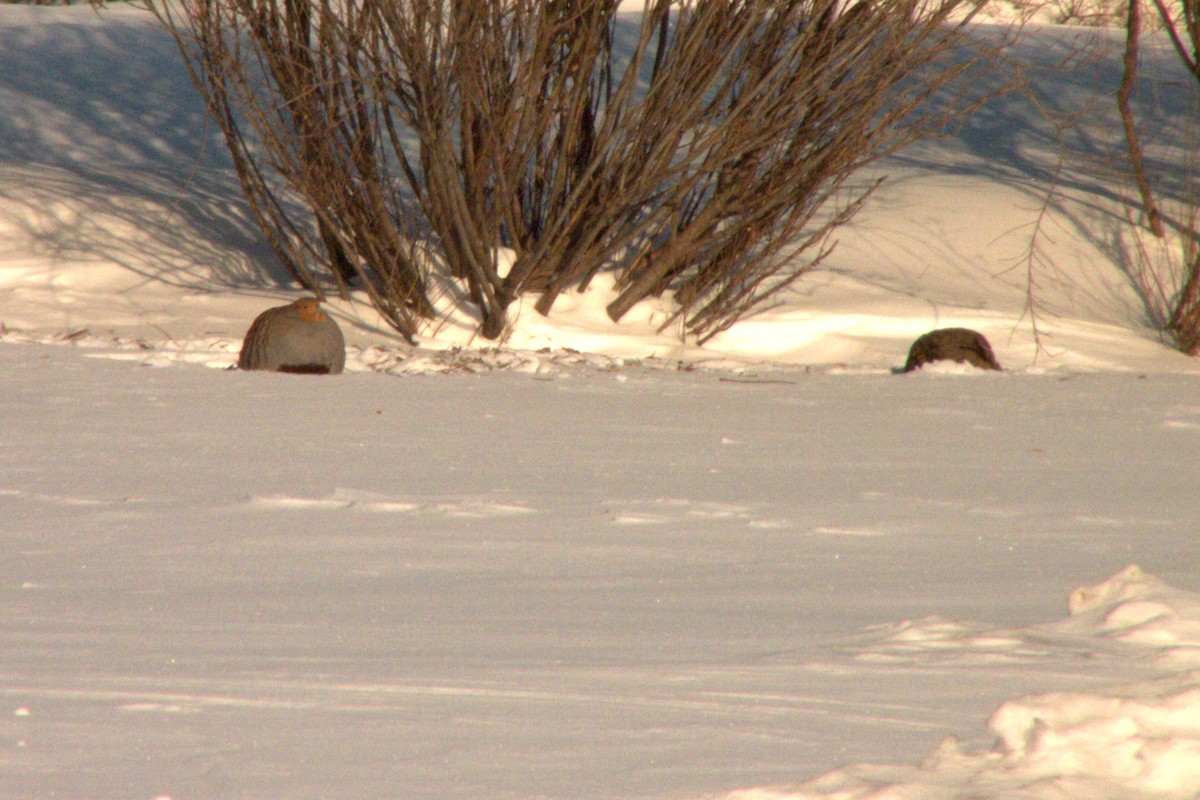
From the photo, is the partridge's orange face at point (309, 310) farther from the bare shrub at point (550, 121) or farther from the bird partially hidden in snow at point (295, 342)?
the bare shrub at point (550, 121)

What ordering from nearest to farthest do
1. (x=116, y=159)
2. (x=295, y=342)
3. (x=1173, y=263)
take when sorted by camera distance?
(x=295, y=342) < (x=1173, y=263) < (x=116, y=159)

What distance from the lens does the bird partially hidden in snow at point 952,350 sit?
6.91 metres

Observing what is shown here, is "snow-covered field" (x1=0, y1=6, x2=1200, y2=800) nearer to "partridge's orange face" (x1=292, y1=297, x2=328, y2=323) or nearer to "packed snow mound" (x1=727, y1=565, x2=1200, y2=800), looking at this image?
"packed snow mound" (x1=727, y1=565, x2=1200, y2=800)

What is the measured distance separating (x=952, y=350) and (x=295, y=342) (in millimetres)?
3181

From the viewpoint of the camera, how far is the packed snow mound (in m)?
1.37

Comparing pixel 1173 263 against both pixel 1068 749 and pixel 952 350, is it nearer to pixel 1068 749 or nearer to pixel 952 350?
pixel 952 350

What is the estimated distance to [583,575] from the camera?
2527 mm

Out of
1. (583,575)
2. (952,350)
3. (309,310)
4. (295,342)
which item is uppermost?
(952,350)

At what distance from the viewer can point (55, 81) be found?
45.8 ft

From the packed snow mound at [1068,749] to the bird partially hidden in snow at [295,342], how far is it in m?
4.30

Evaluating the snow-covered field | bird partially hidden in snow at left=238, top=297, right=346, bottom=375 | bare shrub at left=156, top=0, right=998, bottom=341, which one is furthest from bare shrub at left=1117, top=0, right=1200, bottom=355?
bird partially hidden in snow at left=238, top=297, right=346, bottom=375

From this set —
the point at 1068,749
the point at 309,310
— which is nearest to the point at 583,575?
the point at 1068,749

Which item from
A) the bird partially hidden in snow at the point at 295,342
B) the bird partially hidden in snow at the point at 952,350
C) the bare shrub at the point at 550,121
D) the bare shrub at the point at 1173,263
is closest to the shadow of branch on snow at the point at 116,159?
the bare shrub at the point at 550,121

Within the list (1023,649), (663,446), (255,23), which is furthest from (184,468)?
(255,23)
